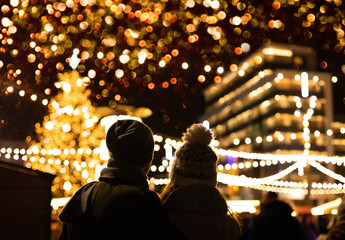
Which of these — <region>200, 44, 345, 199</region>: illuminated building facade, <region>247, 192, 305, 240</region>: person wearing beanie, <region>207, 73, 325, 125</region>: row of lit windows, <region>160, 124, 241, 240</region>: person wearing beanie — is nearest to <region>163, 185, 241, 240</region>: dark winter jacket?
<region>160, 124, 241, 240</region>: person wearing beanie

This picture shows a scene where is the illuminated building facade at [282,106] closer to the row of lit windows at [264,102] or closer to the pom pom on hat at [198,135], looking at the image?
the row of lit windows at [264,102]

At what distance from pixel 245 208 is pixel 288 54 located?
65.6 meters

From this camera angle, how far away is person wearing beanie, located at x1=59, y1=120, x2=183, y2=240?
6.09ft

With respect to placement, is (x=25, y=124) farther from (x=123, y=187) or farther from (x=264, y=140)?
(x=264, y=140)

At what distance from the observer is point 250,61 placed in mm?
83875

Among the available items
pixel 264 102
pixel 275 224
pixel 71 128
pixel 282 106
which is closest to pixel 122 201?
pixel 275 224

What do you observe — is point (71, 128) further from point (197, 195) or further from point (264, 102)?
point (264, 102)

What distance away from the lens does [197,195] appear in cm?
232

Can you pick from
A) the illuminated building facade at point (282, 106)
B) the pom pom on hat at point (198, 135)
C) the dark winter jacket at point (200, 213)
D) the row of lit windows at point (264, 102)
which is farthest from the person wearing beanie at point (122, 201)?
the illuminated building facade at point (282, 106)

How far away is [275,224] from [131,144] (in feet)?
11.9

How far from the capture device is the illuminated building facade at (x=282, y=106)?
250ft

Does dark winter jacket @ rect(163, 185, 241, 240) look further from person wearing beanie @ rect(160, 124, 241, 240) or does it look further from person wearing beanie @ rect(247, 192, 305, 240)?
person wearing beanie @ rect(247, 192, 305, 240)

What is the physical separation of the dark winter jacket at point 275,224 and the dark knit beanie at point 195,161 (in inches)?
118

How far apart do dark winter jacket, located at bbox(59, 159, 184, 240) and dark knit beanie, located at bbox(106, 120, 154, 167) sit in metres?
0.05
